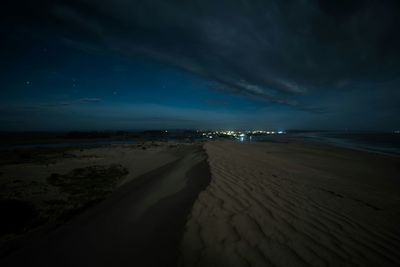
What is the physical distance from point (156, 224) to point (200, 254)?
1618 millimetres

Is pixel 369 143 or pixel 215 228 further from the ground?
pixel 215 228

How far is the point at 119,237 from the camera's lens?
166 inches

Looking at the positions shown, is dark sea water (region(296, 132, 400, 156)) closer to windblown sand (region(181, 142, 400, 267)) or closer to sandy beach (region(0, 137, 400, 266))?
windblown sand (region(181, 142, 400, 267))

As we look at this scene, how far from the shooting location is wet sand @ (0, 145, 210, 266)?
11.5ft

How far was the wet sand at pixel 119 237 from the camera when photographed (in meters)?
3.52

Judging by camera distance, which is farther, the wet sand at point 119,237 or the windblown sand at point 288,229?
the wet sand at point 119,237

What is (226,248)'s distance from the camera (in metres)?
3.45

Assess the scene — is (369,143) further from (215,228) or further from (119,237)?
(119,237)

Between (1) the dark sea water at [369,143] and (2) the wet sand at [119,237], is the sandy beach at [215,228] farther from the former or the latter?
(1) the dark sea water at [369,143]

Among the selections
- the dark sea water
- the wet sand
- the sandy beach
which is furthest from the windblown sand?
the dark sea water

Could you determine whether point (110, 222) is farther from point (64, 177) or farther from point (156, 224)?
point (64, 177)

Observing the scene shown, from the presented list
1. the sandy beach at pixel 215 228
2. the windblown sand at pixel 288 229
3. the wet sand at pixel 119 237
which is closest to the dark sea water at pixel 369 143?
the windblown sand at pixel 288 229

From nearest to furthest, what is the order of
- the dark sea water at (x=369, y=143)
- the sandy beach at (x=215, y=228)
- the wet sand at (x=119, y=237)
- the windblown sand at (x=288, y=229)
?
1. the windblown sand at (x=288, y=229)
2. the sandy beach at (x=215, y=228)
3. the wet sand at (x=119, y=237)
4. the dark sea water at (x=369, y=143)

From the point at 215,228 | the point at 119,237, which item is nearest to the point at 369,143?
the point at 215,228
